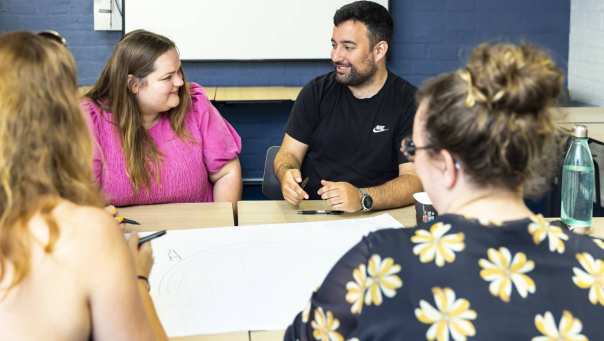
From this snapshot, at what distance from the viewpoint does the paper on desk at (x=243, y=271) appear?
4.99 feet

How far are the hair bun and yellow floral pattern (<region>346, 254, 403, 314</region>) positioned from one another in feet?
0.87

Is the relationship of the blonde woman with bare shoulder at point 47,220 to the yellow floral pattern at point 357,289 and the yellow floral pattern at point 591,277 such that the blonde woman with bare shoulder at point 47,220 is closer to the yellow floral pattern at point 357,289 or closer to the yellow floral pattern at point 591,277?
the yellow floral pattern at point 357,289

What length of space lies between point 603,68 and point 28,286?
3.71m

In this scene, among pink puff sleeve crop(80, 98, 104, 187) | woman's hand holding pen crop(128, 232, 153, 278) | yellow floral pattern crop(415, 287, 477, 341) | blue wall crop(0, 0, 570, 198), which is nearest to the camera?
yellow floral pattern crop(415, 287, 477, 341)

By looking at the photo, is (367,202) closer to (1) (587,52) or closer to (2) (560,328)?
(2) (560,328)

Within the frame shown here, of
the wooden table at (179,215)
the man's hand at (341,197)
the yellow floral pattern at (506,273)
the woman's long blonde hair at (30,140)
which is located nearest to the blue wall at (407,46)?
the wooden table at (179,215)

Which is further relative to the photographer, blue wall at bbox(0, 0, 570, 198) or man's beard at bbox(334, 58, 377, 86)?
blue wall at bbox(0, 0, 570, 198)

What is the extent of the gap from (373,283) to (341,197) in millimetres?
1096

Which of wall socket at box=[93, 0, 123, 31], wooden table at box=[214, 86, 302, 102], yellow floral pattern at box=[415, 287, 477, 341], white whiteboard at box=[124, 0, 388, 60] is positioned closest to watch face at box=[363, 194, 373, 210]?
yellow floral pattern at box=[415, 287, 477, 341]

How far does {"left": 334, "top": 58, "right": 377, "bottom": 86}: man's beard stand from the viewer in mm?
2789

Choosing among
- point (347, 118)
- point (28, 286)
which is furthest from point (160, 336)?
point (347, 118)

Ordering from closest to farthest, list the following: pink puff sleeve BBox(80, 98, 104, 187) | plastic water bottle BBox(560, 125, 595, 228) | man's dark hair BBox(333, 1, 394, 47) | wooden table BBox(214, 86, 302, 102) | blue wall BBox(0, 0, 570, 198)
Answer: plastic water bottle BBox(560, 125, 595, 228)
pink puff sleeve BBox(80, 98, 104, 187)
man's dark hair BBox(333, 1, 394, 47)
wooden table BBox(214, 86, 302, 102)
blue wall BBox(0, 0, 570, 198)

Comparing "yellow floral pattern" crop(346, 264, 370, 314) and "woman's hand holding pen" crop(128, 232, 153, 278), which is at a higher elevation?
"yellow floral pattern" crop(346, 264, 370, 314)

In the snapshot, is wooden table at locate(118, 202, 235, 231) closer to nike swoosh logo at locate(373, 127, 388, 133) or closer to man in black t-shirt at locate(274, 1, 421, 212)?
man in black t-shirt at locate(274, 1, 421, 212)
